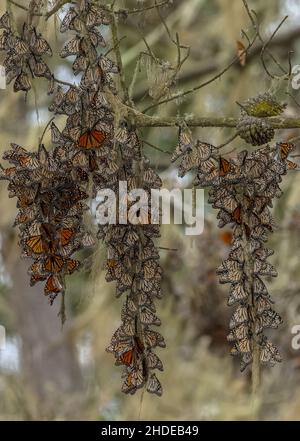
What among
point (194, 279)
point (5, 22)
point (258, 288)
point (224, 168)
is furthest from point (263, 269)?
point (194, 279)

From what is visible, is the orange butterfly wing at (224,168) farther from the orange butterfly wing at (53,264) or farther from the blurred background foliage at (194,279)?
the blurred background foliage at (194,279)

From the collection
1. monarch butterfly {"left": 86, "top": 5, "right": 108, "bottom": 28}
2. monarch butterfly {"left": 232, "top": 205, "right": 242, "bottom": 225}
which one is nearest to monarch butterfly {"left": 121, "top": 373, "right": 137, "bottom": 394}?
monarch butterfly {"left": 232, "top": 205, "right": 242, "bottom": 225}

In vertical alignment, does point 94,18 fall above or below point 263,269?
above

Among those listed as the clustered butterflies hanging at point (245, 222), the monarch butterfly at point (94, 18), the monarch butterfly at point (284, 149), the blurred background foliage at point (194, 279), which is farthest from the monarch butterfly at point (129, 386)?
the blurred background foliage at point (194, 279)

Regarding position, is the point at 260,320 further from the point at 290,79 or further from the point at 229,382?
the point at 229,382

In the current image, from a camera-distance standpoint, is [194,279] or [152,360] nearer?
[152,360]

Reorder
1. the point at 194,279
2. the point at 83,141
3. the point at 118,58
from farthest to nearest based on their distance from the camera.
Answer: the point at 194,279 < the point at 118,58 < the point at 83,141

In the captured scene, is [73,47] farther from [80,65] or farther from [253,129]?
[253,129]

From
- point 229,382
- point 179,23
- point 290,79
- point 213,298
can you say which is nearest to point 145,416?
point 213,298
